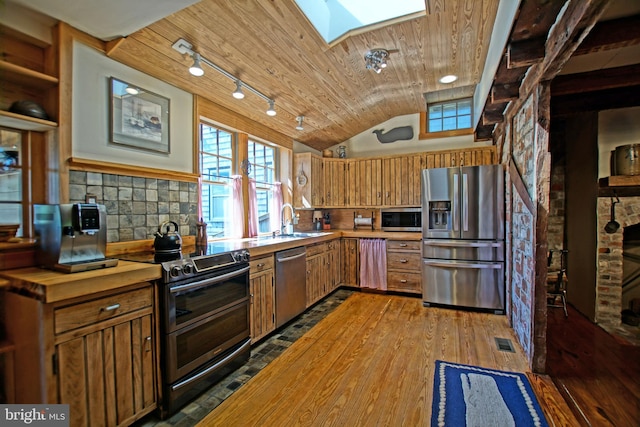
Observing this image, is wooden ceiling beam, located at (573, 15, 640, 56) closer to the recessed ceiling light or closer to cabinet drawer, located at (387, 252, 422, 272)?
the recessed ceiling light

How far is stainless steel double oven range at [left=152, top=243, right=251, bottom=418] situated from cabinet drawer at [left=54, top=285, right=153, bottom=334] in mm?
116

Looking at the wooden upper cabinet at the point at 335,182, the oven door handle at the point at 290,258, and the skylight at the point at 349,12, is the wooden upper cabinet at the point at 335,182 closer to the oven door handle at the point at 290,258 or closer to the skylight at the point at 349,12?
the oven door handle at the point at 290,258

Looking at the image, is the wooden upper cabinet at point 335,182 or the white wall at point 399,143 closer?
the white wall at point 399,143

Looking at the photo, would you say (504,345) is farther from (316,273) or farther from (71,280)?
(71,280)

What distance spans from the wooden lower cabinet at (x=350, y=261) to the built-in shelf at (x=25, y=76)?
3.69 meters

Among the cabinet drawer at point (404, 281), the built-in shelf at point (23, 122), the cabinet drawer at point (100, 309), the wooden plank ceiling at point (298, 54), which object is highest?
the wooden plank ceiling at point (298, 54)

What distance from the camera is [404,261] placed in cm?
425

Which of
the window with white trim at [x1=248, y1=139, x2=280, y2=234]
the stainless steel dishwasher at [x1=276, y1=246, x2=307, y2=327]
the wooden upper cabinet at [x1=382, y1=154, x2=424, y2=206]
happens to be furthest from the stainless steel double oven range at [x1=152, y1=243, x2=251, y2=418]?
the wooden upper cabinet at [x1=382, y1=154, x2=424, y2=206]

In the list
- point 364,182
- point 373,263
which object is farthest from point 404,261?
point 364,182

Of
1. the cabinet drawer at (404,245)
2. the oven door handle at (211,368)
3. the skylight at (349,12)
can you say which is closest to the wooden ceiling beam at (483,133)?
the cabinet drawer at (404,245)

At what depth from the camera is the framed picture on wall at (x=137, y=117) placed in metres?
2.21

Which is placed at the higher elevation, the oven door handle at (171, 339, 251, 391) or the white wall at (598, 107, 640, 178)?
the white wall at (598, 107, 640, 178)

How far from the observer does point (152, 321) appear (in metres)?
1.82

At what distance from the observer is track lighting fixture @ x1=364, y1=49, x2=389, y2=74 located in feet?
9.17
